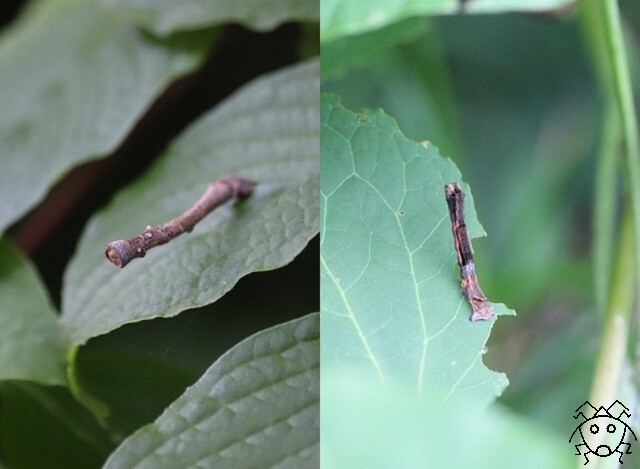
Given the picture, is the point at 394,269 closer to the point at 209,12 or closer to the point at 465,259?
the point at 465,259

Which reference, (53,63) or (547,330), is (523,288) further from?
(53,63)

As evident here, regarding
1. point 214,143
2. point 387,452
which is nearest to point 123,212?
point 214,143

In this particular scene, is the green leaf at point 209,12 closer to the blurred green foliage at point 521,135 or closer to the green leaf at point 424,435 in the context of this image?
the blurred green foliage at point 521,135

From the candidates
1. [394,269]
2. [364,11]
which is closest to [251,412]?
[394,269]

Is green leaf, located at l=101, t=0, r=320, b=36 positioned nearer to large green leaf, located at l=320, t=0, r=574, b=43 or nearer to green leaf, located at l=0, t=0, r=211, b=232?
green leaf, located at l=0, t=0, r=211, b=232

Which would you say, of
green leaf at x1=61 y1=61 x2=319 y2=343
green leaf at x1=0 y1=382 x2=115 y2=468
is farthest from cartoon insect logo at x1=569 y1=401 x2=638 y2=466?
green leaf at x1=0 y1=382 x2=115 y2=468
